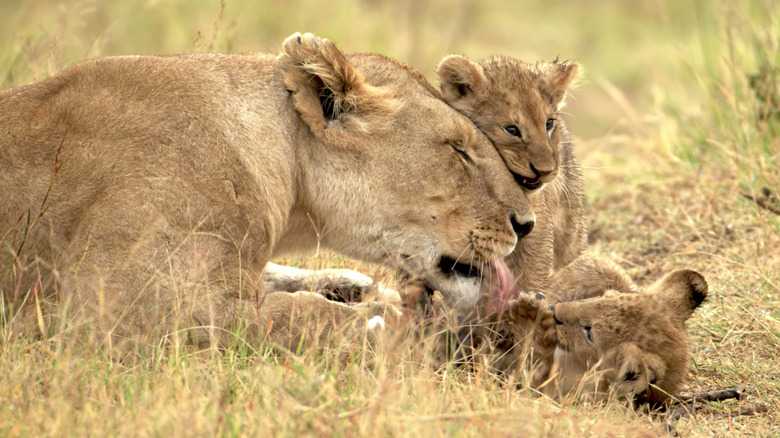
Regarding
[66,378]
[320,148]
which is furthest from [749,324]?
[66,378]

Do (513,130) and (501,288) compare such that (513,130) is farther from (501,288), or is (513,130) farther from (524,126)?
(501,288)

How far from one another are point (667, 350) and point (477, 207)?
911mm

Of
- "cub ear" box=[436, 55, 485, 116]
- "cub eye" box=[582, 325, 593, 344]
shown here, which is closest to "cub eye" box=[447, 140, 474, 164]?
"cub ear" box=[436, 55, 485, 116]

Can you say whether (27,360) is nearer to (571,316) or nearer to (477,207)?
(477,207)

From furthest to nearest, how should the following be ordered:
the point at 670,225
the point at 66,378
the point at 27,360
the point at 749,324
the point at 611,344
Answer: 1. the point at 670,225
2. the point at 749,324
3. the point at 611,344
4. the point at 27,360
5. the point at 66,378

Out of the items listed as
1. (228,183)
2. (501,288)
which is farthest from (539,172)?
(228,183)

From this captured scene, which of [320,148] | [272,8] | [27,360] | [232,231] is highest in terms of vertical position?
[272,8]

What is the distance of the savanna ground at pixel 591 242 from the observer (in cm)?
302

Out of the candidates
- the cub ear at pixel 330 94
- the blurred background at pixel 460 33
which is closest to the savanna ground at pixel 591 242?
the blurred background at pixel 460 33

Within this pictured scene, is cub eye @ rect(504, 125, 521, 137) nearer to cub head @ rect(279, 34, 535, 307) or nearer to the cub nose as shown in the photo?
cub head @ rect(279, 34, 535, 307)

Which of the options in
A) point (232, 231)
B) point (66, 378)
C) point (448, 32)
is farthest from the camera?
point (448, 32)

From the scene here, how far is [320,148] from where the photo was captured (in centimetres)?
407

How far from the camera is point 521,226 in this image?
4168 mm

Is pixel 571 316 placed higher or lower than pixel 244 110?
lower
